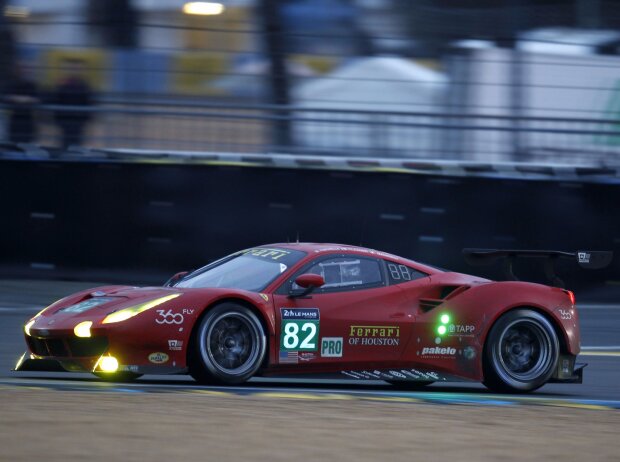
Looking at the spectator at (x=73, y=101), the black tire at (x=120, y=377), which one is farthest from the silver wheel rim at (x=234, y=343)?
the spectator at (x=73, y=101)

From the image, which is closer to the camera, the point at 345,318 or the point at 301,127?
the point at 345,318

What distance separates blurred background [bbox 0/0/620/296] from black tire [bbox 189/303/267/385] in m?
5.09

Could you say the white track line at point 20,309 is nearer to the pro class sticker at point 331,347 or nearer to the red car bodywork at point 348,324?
the red car bodywork at point 348,324

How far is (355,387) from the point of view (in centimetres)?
856

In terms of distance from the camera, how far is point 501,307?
28.6 feet

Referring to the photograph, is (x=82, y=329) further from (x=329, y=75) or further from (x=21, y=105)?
(x=329, y=75)

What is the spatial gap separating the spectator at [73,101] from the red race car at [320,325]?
16.3ft

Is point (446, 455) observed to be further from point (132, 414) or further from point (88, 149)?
point (88, 149)

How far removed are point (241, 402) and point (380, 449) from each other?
1.52 metres

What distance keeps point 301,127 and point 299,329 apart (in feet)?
19.9

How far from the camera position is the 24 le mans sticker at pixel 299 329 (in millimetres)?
8000

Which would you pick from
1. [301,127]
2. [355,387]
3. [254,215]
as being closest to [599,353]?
[355,387]

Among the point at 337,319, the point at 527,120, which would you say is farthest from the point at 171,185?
the point at 337,319

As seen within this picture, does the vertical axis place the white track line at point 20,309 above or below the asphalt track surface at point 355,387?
above
